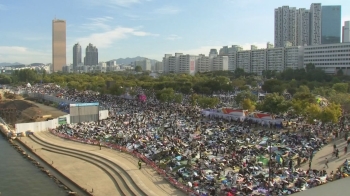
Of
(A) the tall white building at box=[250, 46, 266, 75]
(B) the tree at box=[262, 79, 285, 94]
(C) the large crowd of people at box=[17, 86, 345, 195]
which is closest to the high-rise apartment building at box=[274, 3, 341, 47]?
(A) the tall white building at box=[250, 46, 266, 75]

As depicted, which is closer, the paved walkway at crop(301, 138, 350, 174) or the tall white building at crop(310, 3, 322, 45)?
the paved walkway at crop(301, 138, 350, 174)

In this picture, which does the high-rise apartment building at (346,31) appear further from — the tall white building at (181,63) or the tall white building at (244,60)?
the tall white building at (181,63)

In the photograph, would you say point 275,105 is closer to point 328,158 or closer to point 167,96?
point 328,158

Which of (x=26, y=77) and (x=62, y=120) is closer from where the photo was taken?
(x=62, y=120)

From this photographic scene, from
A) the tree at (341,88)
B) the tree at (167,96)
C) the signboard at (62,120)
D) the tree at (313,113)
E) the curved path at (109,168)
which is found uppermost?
the tree at (341,88)

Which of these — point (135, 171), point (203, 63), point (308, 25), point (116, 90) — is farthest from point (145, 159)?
point (203, 63)

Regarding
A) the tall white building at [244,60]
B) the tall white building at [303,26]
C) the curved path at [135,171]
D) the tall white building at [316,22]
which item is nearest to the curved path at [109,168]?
the curved path at [135,171]

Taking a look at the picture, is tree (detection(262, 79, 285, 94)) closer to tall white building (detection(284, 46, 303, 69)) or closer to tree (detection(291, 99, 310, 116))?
tree (detection(291, 99, 310, 116))
